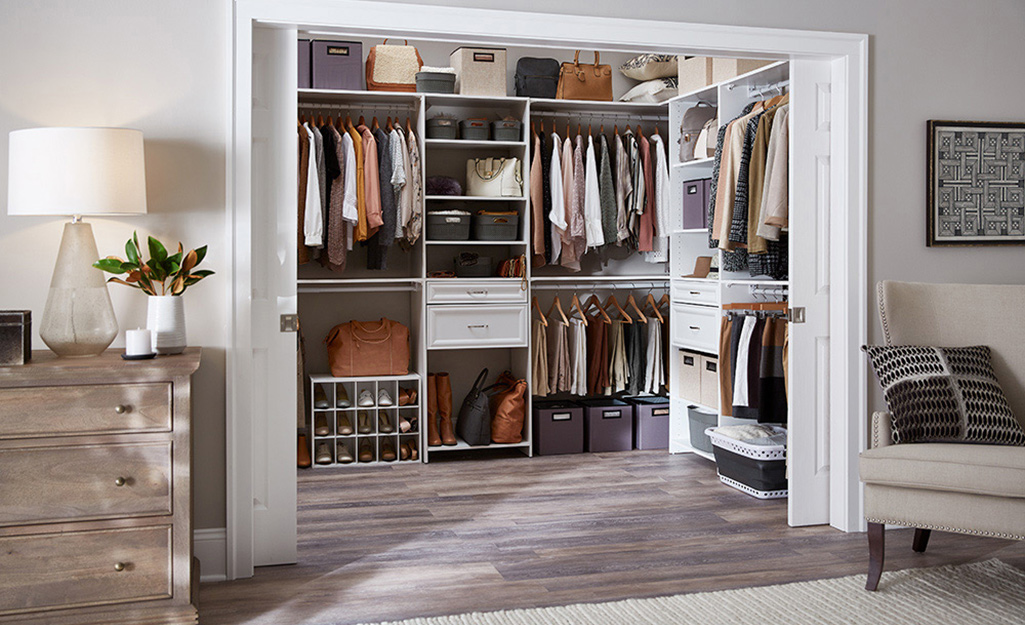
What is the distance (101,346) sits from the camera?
2.91 metres

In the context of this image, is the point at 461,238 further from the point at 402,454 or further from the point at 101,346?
the point at 101,346

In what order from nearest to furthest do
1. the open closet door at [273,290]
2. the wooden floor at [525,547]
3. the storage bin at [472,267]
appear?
the wooden floor at [525,547] < the open closet door at [273,290] < the storage bin at [472,267]

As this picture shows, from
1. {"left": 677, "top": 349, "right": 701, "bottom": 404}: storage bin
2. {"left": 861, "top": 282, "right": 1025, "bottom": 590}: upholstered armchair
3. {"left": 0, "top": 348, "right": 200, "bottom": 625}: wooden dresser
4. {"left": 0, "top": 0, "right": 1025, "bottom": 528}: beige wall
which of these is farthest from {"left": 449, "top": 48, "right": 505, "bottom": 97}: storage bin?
{"left": 0, "top": 348, "right": 200, "bottom": 625}: wooden dresser

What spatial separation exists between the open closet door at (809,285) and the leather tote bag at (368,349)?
2338 millimetres

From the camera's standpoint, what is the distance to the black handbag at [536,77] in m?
5.56

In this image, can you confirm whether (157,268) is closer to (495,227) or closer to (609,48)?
(609,48)

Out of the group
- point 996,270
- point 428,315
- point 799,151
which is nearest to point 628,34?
point 799,151

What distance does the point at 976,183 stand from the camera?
13.1ft

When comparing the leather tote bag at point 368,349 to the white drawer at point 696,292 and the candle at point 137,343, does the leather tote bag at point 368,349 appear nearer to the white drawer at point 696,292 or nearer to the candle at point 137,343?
the white drawer at point 696,292

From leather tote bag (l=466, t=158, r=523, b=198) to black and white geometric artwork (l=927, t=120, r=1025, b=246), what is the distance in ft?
7.63

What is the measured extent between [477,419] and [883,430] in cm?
267

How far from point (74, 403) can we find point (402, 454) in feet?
9.14

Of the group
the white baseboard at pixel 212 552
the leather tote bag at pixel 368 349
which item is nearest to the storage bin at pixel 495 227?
the leather tote bag at pixel 368 349

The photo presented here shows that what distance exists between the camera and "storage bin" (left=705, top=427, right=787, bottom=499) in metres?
4.38
